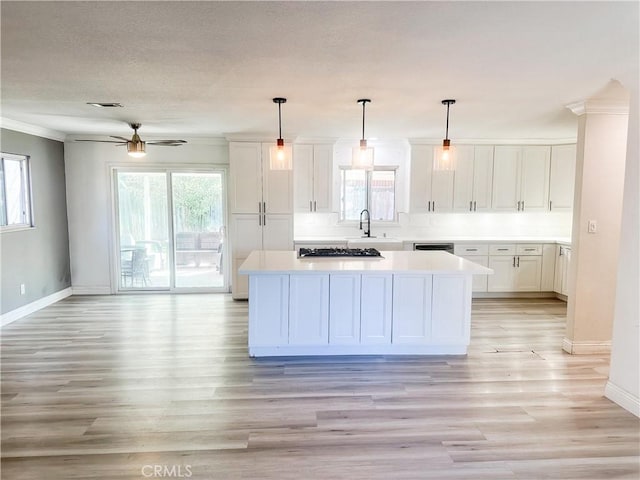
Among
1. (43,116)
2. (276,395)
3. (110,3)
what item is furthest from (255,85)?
(43,116)

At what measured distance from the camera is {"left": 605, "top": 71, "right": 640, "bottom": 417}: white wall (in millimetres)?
2711

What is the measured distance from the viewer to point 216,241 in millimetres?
6141

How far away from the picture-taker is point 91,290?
19.7ft

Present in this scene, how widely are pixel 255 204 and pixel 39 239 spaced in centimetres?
284

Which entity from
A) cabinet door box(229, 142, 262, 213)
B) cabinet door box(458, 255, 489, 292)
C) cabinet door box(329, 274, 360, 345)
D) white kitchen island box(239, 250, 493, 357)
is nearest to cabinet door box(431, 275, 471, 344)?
white kitchen island box(239, 250, 493, 357)

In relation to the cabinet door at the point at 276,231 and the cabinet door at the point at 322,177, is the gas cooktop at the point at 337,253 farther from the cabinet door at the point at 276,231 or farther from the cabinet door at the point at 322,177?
the cabinet door at the point at 322,177

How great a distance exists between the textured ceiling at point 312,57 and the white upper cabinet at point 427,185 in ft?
5.31

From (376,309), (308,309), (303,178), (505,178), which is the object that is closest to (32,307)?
(308,309)

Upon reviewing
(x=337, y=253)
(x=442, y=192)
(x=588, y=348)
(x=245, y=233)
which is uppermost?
(x=442, y=192)

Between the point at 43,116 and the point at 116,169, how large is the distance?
1588 mm

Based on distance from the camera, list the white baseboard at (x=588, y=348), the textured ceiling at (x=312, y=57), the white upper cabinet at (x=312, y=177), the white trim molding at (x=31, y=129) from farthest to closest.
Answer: the white upper cabinet at (x=312, y=177)
the white trim molding at (x=31, y=129)
the white baseboard at (x=588, y=348)
the textured ceiling at (x=312, y=57)

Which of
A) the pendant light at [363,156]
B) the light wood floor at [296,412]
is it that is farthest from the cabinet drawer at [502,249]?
the pendant light at [363,156]

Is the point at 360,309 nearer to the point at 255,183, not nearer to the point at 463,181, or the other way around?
the point at 255,183

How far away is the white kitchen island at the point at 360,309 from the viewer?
356cm
